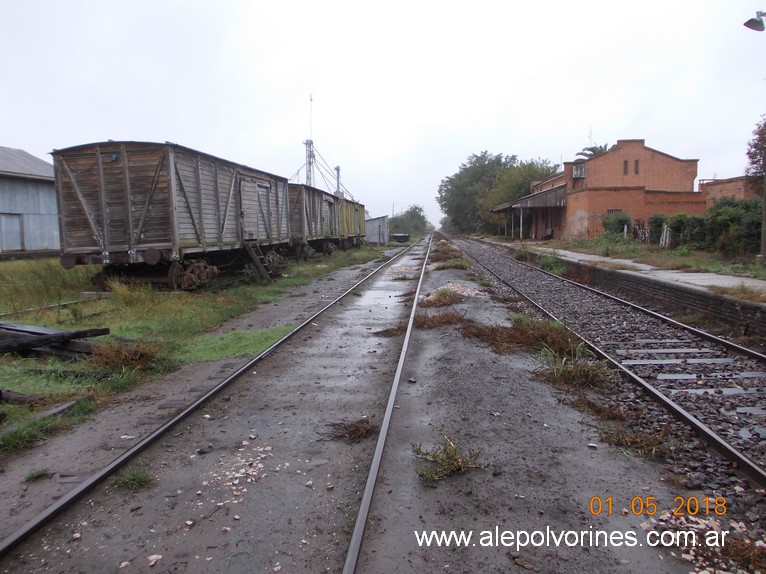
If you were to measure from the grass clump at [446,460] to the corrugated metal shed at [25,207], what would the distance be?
2392cm

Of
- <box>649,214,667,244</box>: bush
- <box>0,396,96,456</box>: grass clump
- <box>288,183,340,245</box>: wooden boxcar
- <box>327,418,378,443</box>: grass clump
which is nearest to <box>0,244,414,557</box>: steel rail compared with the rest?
<box>0,396,96,456</box>: grass clump

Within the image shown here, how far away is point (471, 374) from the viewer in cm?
604

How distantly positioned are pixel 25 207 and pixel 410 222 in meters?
95.5

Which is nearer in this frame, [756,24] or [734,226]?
[756,24]

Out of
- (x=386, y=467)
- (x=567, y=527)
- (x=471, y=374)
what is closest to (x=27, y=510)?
(x=386, y=467)

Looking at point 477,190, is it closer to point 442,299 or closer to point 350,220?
point 350,220

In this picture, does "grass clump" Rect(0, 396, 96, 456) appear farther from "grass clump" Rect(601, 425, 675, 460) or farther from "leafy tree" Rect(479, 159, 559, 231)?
"leafy tree" Rect(479, 159, 559, 231)

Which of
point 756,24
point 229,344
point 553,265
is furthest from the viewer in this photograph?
point 553,265

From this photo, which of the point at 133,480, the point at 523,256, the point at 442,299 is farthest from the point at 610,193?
the point at 133,480

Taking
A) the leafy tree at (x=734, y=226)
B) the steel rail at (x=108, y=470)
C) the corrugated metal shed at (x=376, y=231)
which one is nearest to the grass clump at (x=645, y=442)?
the steel rail at (x=108, y=470)

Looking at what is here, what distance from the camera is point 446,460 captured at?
3697mm

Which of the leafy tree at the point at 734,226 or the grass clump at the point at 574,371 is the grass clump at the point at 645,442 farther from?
the leafy tree at the point at 734,226

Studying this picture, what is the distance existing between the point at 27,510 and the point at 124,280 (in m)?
9.96

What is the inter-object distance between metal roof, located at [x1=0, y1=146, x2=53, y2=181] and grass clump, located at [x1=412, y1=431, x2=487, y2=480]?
2387cm
